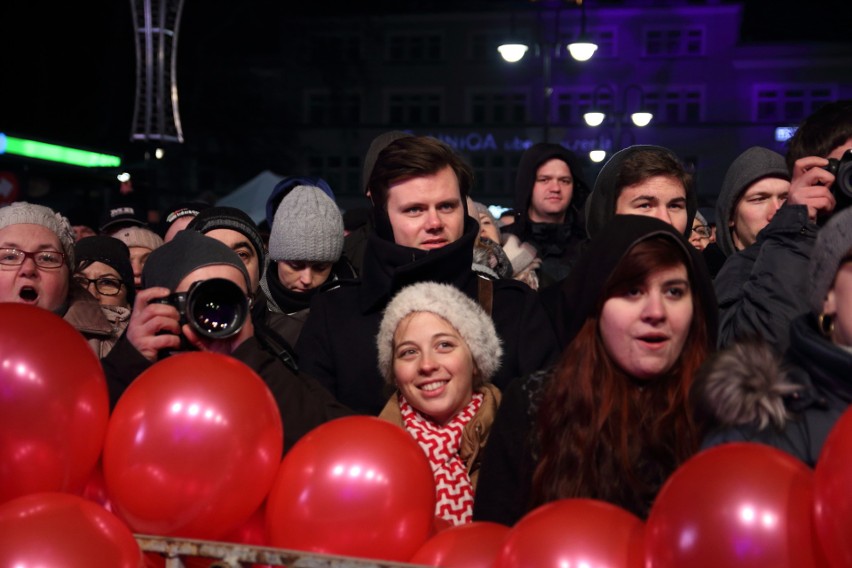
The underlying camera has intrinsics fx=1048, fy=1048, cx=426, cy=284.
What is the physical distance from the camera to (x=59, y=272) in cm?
407

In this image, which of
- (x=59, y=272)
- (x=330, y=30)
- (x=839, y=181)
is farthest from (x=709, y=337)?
(x=330, y=30)

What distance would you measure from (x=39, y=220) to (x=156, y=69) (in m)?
13.8

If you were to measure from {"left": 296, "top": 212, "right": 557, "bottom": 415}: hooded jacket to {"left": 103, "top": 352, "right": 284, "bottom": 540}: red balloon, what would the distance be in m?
1.10

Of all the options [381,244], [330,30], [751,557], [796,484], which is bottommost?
[751,557]

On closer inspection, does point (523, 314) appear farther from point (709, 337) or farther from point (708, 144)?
point (708, 144)

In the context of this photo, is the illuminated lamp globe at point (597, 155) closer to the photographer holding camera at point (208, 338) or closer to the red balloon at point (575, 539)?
the photographer holding camera at point (208, 338)

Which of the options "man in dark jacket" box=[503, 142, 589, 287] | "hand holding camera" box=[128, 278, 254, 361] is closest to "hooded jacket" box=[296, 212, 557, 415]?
"hand holding camera" box=[128, 278, 254, 361]

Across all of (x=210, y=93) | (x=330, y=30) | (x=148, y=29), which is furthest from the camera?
(x=330, y=30)

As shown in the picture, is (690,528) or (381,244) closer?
(690,528)

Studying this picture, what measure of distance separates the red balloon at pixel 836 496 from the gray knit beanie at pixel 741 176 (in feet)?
7.56

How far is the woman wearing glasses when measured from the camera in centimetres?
394

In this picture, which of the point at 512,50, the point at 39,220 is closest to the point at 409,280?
the point at 39,220

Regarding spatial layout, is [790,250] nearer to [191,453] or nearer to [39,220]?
[191,453]

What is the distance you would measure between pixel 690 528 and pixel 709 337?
0.95 m
